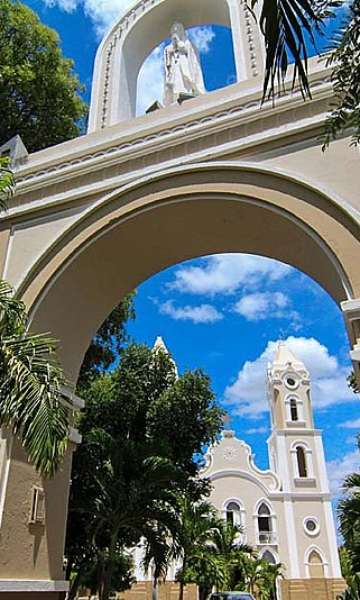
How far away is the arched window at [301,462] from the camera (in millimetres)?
34188

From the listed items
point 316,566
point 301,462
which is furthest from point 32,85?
point 301,462

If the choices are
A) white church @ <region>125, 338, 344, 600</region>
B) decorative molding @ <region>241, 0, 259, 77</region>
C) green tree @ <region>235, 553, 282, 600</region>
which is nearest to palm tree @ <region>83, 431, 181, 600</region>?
decorative molding @ <region>241, 0, 259, 77</region>

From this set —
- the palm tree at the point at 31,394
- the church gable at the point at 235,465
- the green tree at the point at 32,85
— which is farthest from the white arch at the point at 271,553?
the palm tree at the point at 31,394

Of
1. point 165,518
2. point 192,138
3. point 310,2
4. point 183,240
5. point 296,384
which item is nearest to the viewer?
point 310,2

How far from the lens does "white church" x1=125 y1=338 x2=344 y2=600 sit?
2998 cm

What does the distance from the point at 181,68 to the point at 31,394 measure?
7.10 meters

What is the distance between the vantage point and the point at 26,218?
738 centimetres

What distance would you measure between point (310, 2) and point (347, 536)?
33.8 feet

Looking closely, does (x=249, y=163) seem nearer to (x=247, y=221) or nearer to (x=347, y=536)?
(x=247, y=221)

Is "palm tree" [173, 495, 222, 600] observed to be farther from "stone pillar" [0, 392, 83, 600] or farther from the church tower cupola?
the church tower cupola

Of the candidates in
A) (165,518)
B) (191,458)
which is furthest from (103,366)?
(165,518)

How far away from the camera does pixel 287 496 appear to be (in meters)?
33.0

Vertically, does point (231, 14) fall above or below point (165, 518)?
above

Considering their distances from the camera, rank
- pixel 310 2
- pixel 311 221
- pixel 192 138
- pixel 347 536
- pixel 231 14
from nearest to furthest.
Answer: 1. pixel 310 2
2. pixel 311 221
3. pixel 192 138
4. pixel 231 14
5. pixel 347 536
